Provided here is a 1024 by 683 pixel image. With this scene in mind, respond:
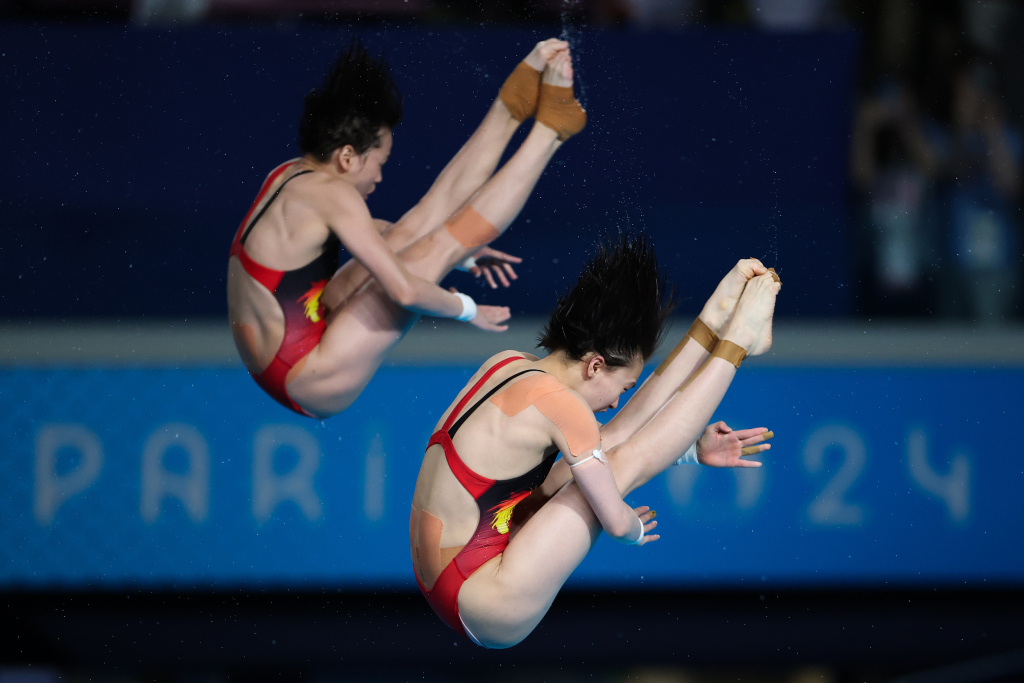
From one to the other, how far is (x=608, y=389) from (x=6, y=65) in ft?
8.71

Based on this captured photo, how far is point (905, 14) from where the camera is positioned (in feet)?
16.6

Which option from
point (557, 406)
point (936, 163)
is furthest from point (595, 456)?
point (936, 163)

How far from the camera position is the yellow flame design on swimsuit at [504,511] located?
9.48 ft

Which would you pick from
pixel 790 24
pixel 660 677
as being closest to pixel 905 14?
pixel 790 24

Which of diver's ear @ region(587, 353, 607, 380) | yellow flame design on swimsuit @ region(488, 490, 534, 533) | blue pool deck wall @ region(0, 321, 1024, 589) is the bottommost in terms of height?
blue pool deck wall @ region(0, 321, 1024, 589)

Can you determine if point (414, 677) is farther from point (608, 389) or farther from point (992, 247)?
point (992, 247)

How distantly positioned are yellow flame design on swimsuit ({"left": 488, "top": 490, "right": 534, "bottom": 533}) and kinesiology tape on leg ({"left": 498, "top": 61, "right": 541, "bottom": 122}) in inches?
42.6

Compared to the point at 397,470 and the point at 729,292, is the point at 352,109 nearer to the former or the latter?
the point at 729,292

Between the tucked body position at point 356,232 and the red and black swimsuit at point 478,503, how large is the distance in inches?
16.1

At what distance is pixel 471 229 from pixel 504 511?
801mm

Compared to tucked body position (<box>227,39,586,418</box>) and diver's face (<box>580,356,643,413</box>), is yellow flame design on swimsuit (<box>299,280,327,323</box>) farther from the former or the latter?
diver's face (<box>580,356,643,413</box>)

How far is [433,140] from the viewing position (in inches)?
150

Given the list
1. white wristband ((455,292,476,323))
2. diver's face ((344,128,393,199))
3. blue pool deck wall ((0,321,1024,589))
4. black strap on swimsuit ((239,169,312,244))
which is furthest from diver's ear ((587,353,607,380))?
blue pool deck wall ((0,321,1024,589))

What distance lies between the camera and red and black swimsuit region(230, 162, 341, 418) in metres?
3.07
